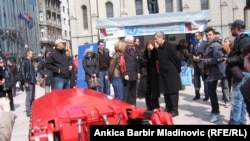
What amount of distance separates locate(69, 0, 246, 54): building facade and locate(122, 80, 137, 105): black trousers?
4782 cm

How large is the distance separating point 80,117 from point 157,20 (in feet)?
58.1

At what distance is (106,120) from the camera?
3715mm

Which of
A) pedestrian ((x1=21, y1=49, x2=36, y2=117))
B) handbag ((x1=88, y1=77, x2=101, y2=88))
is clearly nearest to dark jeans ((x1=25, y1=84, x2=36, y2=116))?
pedestrian ((x1=21, y1=49, x2=36, y2=117))

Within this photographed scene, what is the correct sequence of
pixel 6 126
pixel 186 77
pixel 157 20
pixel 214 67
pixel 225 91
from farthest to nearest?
pixel 157 20 → pixel 186 77 → pixel 225 91 → pixel 214 67 → pixel 6 126

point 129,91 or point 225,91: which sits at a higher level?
point 129,91

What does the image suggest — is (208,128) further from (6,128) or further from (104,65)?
(104,65)

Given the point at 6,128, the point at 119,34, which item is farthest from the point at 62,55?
the point at 119,34

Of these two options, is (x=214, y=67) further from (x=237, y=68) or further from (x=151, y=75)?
(x=151, y=75)

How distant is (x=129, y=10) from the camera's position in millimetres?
57938

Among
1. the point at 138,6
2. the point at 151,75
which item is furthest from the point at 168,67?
the point at 138,6

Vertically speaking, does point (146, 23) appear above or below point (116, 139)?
above

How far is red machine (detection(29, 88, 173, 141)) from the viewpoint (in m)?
3.55

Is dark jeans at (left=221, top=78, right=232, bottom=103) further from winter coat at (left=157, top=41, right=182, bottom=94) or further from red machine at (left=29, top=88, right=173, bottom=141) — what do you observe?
red machine at (left=29, top=88, right=173, bottom=141)

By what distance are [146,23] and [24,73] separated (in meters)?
11.9
